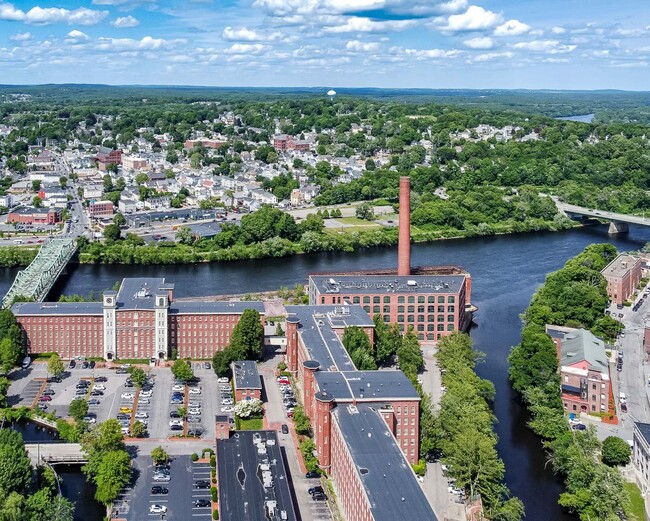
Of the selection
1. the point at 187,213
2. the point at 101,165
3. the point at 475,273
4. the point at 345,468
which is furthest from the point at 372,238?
the point at 101,165

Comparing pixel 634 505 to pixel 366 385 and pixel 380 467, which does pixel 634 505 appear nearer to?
pixel 380 467

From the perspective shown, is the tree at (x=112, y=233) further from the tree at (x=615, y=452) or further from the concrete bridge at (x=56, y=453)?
the tree at (x=615, y=452)

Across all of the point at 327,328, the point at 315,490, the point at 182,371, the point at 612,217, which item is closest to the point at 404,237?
the point at 327,328

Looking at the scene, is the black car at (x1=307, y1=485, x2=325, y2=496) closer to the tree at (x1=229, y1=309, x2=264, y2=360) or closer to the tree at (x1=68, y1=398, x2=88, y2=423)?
the tree at (x1=68, y1=398, x2=88, y2=423)

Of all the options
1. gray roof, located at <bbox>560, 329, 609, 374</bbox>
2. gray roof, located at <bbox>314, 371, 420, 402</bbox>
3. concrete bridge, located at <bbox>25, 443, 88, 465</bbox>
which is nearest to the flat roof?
gray roof, located at <bbox>560, 329, 609, 374</bbox>

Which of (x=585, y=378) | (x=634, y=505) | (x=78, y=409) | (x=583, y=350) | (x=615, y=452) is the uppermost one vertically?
(x=583, y=350)
